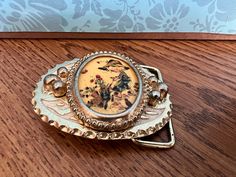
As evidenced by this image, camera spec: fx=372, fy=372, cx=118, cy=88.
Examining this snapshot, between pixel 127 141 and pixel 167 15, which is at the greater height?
pixel 167 15

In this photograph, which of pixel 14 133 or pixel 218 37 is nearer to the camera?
pixel 14 133

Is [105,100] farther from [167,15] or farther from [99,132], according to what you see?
[167,15]

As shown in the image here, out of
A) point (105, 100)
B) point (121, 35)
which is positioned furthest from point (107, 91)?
point (121, 35)

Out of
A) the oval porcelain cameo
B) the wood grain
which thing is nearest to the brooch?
the oval porcelain cameo

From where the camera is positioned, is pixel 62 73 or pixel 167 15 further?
pixel 167 15

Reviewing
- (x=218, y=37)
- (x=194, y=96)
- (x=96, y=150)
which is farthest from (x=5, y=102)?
(x=218, y=37)

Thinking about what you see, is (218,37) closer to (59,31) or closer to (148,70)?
(148,70)

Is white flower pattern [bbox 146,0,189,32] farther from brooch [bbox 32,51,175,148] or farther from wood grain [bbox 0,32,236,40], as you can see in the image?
brooch [bbox 32,51,175,148]
